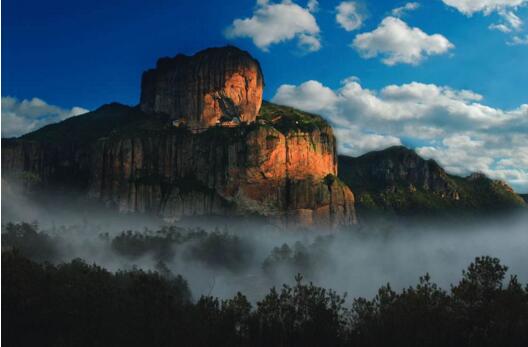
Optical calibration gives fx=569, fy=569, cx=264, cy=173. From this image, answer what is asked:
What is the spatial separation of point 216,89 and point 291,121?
2606 centimetres

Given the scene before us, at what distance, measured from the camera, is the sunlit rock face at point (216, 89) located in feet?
584

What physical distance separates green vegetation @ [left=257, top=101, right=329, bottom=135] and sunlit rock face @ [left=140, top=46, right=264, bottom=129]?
23.1ft

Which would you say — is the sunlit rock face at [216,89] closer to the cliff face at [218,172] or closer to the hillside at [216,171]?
the hillside at [216,171]

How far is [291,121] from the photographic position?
183125 millimetres

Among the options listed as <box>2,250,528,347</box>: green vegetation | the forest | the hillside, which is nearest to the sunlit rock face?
the hillside

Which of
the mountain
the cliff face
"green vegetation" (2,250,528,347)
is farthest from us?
the mountain

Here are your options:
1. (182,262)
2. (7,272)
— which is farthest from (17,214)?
(7,272)

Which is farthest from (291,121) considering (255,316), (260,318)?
(255,316)

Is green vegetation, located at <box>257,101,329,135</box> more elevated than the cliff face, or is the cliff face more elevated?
green vegetation, located at <box>257,101,329,135</box>

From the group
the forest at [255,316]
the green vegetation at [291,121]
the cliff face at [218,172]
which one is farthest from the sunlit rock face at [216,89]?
the forest at [255,316]

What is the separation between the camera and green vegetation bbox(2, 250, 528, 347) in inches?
1448

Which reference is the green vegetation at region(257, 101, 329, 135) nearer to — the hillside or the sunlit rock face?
the hillside

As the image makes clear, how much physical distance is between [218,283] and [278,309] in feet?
252

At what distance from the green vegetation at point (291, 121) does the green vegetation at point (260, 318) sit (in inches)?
5145
